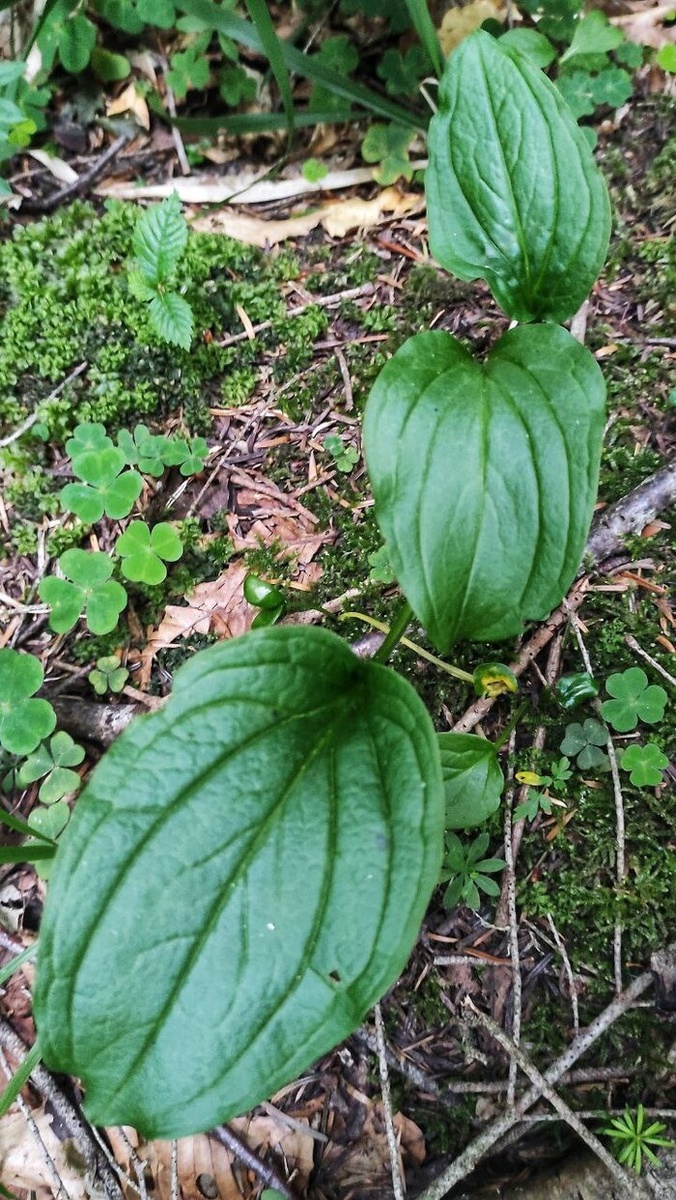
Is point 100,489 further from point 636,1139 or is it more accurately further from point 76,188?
point 636,1139

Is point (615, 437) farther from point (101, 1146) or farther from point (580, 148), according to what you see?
point (101, 1146)

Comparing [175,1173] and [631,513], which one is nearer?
[175,1173]

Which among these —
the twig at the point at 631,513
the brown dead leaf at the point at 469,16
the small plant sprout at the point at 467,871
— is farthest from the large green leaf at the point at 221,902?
the brown dead leaf at the point at 469,16

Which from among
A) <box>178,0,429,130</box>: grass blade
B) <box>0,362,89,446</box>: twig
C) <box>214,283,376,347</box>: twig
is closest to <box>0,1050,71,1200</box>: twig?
<box>0,362,89,446</box>: twig

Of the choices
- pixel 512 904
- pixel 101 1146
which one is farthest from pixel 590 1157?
pixel 101 1146

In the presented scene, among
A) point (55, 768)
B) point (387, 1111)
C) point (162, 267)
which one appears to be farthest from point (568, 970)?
point (162, 267)
